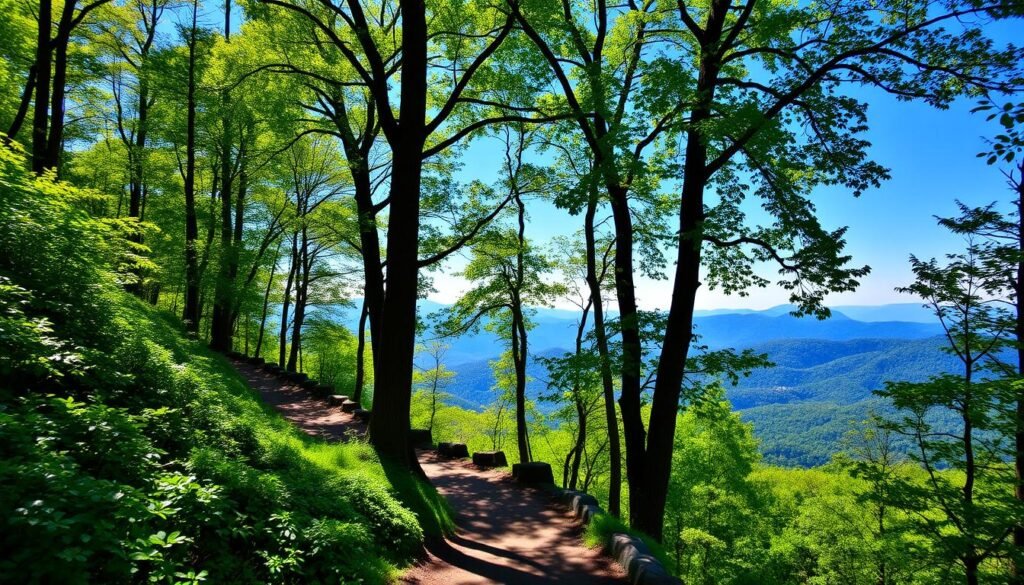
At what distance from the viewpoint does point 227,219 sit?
19.8 meters

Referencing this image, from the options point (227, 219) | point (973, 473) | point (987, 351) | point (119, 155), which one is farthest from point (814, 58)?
point (119, 155)

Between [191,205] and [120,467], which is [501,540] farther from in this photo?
[191,205]

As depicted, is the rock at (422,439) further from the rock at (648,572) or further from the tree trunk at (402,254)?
the rock at (648,572)

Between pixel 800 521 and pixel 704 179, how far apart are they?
29.2 meters

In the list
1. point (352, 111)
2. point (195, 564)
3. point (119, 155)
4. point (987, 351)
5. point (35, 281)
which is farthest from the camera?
point (119, 155)

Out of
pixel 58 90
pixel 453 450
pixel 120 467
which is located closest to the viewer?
pixel 120 467

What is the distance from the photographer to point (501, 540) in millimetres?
7352

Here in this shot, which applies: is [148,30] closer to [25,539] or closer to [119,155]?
[119,155]

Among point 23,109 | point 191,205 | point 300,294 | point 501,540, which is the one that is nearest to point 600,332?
point 501,540

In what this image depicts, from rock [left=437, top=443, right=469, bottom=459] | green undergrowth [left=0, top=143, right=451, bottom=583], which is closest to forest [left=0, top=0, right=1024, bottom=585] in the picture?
green undergrowth [left=0, top=143, right=451, bottom=583]

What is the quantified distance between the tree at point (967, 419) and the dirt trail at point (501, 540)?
760 centimetres

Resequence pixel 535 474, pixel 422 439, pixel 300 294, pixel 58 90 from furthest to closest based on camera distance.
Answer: pixel 300 294
pixel 422 439
pixel 535 474
pixel 58 90

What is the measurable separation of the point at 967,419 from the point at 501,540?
31.0 feet

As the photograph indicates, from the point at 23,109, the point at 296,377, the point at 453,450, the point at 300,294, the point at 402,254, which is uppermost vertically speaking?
the point at 23,109
